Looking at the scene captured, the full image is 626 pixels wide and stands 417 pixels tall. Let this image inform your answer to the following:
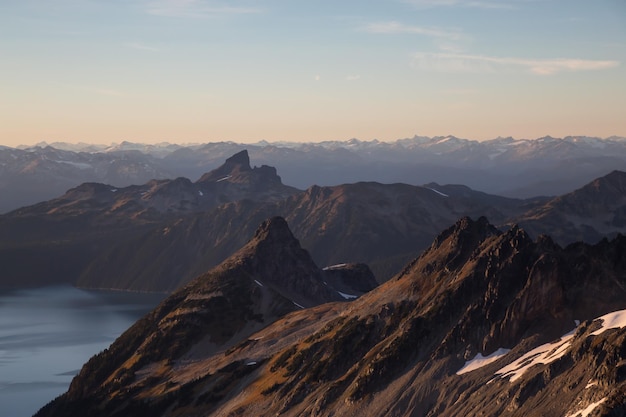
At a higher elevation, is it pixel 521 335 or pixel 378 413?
pixel 521 335

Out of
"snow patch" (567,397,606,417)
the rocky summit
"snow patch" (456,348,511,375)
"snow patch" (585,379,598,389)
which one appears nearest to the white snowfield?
"snow patch" (456,348,511,375)

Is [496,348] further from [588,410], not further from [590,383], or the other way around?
[588,410]

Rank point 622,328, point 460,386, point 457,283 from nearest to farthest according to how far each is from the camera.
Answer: point 622,328, point 460,386, point 457,283

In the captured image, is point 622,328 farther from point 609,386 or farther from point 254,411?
point 254,411

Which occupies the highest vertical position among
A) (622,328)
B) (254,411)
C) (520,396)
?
(622,328)

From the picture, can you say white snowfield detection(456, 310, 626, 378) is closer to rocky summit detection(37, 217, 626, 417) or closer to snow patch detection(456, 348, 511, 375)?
snow patch detection(456, 348, 511, 375)

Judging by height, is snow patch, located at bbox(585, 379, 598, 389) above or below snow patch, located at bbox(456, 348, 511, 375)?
above

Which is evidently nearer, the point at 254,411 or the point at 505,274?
the point at 505,274

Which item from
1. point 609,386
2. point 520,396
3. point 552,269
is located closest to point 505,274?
point 552,269

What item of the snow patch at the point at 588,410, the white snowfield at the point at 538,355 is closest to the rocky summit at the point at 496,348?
the white snowfield at the point at 538,355
